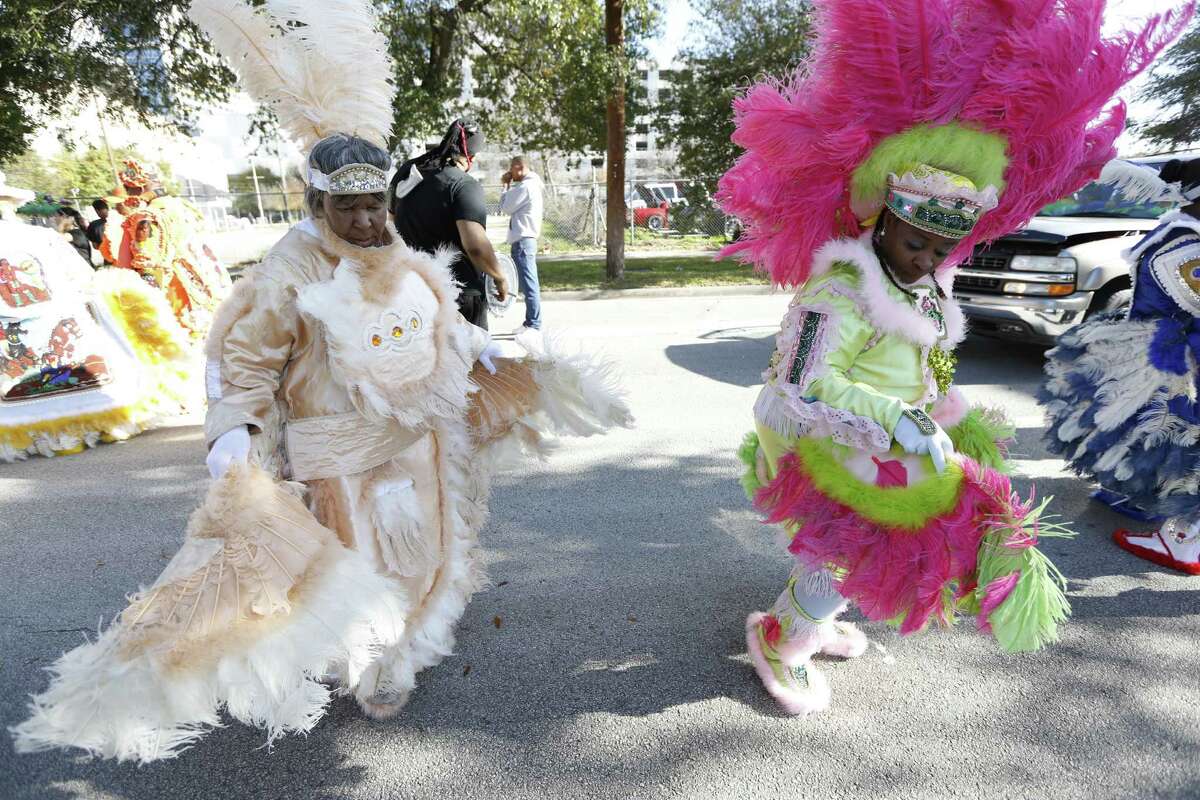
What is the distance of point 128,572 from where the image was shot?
3287 mm

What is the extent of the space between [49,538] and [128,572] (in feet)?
2.57

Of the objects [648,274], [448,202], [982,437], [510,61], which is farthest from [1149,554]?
[510,61]

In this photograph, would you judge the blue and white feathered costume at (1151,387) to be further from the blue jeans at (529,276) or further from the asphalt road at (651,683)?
the blue jeans at (529,276)

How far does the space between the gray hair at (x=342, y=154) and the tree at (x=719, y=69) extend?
14.4 m

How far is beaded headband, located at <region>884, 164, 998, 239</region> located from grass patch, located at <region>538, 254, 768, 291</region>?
8.25m

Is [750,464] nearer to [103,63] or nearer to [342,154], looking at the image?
[342,154]

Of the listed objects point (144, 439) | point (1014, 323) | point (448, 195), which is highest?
point (448, 195)

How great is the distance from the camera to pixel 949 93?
1955 millimetres

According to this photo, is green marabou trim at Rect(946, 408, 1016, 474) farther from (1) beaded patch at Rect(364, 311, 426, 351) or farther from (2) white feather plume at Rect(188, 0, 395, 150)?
(2) white feather plume at Rect(188, 0, 395, 150)

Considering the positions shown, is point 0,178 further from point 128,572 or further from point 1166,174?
point 1166,174

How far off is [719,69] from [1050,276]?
1222 centimetres

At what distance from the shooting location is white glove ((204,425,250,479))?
182cm

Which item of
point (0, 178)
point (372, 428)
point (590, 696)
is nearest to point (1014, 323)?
point (590, 696)

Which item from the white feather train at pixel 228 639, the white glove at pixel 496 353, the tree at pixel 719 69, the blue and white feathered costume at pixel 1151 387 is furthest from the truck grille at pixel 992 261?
the tree at pixel 719 69
